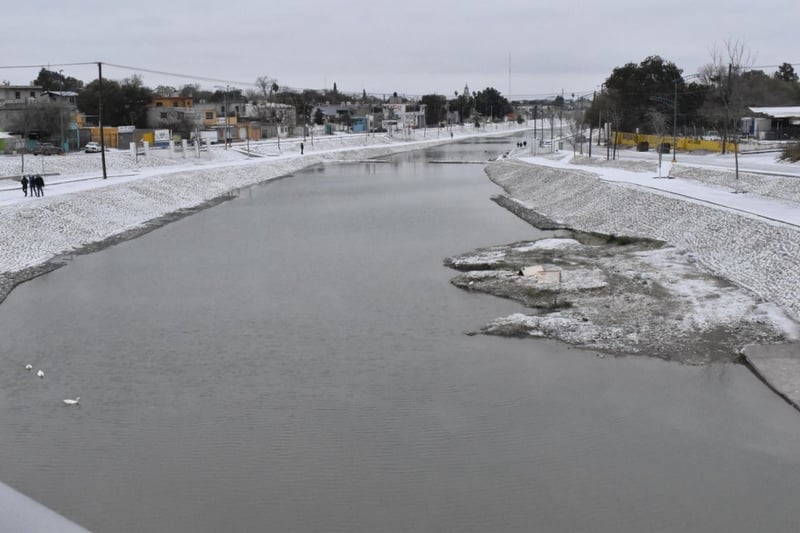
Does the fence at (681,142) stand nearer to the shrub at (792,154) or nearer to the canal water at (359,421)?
the shrub at (792,154)

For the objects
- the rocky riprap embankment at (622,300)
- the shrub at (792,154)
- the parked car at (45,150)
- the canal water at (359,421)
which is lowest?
the canal water at (359,421)

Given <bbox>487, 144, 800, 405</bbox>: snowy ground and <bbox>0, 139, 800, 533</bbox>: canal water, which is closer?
<bbox>0, 139, 800, 533</bbox>: canal water

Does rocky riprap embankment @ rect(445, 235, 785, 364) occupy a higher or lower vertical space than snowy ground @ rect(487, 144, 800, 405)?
lower

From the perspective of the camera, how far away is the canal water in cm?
1094

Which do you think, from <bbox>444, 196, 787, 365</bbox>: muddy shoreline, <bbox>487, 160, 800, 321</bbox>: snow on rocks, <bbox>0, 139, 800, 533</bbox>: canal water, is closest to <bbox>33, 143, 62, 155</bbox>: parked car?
<bbox>487, 160, 800, 321</bbox>: snow on rocks

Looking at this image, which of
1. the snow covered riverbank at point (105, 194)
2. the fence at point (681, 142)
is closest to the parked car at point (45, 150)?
the snow covered riverbank at point (105, 194)

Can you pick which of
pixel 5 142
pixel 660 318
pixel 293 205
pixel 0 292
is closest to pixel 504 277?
pixel 660 318

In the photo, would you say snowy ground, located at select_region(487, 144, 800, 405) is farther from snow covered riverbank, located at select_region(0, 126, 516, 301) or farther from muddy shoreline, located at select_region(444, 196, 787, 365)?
snow covered riverbank, located at select_region(0, 126, 516, 301)

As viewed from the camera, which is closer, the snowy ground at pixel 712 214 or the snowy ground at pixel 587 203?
the snowy ground at pixel 712 214

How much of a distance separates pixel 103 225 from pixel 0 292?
1290 centimetres

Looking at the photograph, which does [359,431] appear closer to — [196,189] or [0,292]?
[0,292]

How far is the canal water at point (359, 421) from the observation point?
431 inches

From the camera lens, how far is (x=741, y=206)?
2900 centimetres

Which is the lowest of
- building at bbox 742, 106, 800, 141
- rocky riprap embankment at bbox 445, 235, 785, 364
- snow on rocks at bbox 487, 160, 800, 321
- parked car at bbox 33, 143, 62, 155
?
rocky riprap embankment at bbox 445, 235, 785, 364
